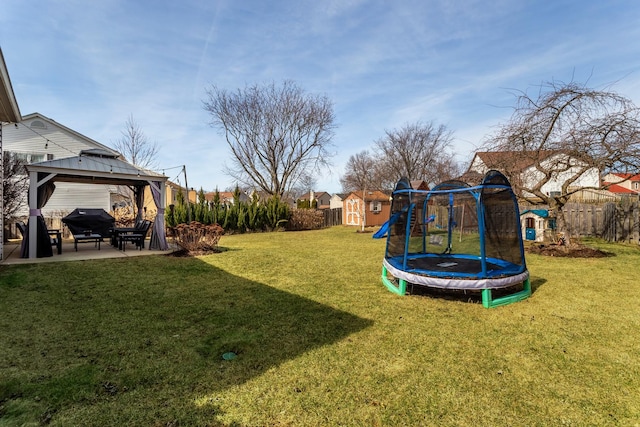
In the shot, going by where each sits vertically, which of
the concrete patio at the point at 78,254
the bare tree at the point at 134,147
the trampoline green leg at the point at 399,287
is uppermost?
the bare tree at the point at 134,147

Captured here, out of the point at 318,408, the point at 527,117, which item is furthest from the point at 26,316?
the point at 527,117

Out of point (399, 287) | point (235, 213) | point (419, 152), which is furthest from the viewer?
point (419, 152)

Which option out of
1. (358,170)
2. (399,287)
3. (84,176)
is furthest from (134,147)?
(358,170)

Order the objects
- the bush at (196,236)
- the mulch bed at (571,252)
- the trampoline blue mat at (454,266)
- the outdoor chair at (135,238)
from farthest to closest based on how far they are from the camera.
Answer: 1. the outdoor chair at (135,238)
2. the bush at (196,236)
3. the mulch bed at (571,252)
4. the trampoline blue mat at (454,266)

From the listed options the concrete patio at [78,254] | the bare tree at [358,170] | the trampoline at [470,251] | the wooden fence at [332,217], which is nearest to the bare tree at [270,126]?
the wooden fence at [332,217]

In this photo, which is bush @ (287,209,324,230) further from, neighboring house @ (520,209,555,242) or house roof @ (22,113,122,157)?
neighboring house @ (520,209,555,242)

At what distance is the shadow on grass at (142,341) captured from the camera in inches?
83.7

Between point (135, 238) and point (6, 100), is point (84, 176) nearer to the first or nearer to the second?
point (135, 238)

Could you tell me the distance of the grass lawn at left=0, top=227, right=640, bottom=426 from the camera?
206 cm

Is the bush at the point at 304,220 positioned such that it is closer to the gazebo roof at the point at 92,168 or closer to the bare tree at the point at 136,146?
the gazebo roof at the point at 92,168

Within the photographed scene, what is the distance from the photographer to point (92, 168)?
29.7ft

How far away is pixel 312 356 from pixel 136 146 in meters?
25.8

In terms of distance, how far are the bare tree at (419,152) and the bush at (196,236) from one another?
24.9 meters

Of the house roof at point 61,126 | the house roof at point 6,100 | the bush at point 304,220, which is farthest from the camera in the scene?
the bush at point 304,220
